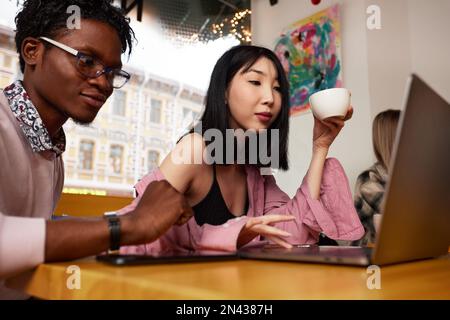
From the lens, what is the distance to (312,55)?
116 inches

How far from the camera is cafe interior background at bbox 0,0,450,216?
2.52 metres

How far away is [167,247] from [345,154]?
89.2 inches

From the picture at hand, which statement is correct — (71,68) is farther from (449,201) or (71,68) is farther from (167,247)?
(449,201)

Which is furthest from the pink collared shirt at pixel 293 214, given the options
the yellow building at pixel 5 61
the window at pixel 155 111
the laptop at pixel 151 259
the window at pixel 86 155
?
the window at pixel 86 155

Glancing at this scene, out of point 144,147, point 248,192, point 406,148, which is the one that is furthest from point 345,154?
point 144,147

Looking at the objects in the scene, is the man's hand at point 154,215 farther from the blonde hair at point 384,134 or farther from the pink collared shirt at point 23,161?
the blonde hair at point 384,134

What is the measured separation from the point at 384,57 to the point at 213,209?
2096 mm

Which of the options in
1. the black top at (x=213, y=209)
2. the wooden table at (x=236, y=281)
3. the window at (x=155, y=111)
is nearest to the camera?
the wooden table at (x=236, y=281)

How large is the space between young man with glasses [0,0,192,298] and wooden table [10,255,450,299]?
11 cm

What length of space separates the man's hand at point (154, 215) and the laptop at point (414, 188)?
121 millimetres

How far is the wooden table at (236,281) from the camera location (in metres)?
0.31

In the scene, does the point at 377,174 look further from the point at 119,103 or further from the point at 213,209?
the point at 119,103

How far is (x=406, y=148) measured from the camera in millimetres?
406
